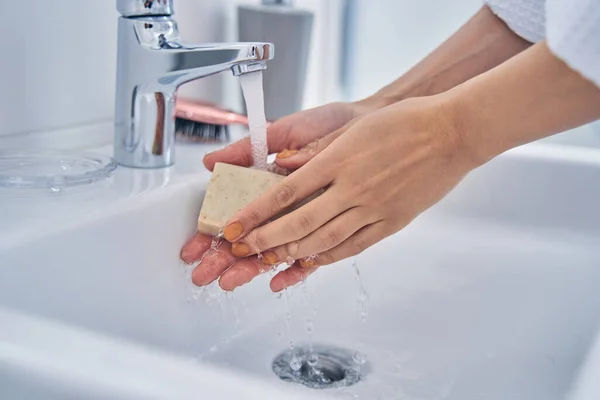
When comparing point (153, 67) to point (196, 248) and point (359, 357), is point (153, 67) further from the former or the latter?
point (359, 357)

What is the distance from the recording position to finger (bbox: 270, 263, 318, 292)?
0.66m

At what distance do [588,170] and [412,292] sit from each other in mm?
258

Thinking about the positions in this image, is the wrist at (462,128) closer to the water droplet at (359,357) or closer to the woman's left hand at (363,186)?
the woman's left hand at (363,186)

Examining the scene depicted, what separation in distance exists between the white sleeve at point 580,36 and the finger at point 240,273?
1.06 feet

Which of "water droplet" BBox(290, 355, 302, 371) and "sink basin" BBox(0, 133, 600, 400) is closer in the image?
"sink basin" BBox(0, 133, 600, 400)

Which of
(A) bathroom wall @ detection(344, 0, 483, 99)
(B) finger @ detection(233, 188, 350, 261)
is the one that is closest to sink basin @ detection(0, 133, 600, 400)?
(B) finger @ detection(233, 188, 350, 261)

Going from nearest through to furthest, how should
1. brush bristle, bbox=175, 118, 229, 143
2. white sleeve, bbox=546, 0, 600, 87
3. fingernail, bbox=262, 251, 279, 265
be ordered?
white sleeve, bbox=546, 0, 600, 87, fingernail, bbox=262, 251, 279, 265, brush bristle, bbox=175, 118, 229, 143

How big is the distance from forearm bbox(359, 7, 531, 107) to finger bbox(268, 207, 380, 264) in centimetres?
24

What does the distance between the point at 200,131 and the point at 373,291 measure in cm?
27

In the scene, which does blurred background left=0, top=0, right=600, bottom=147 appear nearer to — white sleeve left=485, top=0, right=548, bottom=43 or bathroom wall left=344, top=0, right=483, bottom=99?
bathroom wall left=344, top=0, right=483, bottom=99

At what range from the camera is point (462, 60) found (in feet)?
2.68

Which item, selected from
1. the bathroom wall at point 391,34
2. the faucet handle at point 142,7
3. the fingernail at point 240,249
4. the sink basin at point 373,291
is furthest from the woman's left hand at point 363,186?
the bathroom wall at point 391,34

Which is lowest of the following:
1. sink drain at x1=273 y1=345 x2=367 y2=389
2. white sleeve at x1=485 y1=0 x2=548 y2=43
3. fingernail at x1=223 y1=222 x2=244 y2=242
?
sink drain at x1=273 y1=345 x2=367 y2=389

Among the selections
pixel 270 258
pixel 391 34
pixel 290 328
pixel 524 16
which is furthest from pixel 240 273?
pixel 391 34
